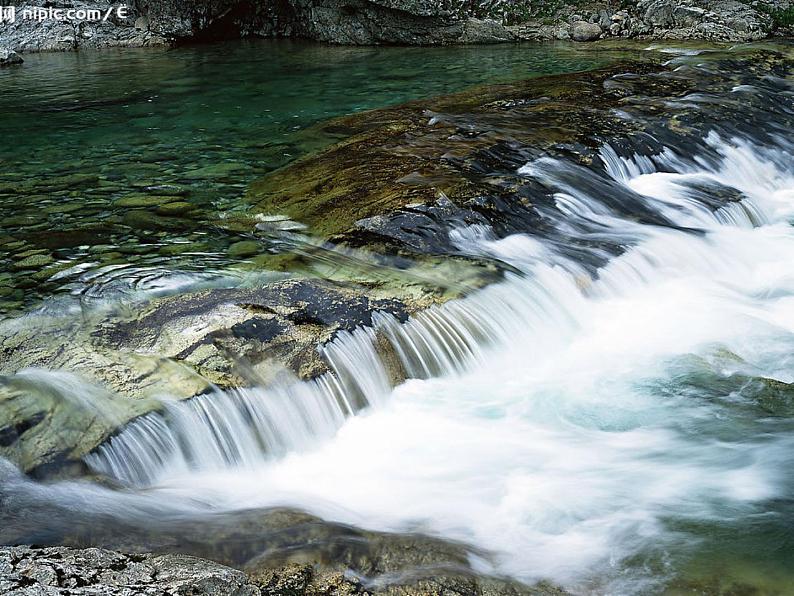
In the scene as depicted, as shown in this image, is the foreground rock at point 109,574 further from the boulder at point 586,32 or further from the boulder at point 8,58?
the boulder at point 586,32

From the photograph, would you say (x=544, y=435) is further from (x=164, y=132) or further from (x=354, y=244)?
(x=164, y=132)

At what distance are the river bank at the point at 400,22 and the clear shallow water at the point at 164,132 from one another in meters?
1.24

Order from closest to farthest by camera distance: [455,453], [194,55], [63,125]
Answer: [455,453] → [63,125] → [194,55]

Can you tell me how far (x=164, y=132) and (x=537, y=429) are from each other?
A: 7.90 m

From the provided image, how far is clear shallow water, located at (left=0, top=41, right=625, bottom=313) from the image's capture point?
635cm

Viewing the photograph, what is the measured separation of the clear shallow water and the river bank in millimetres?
1238

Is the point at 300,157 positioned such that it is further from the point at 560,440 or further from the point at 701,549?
the point at 701,549

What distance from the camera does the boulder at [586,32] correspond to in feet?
66.6

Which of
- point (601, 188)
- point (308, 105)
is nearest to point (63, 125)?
point (308, 105)

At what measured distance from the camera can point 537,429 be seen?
490cm

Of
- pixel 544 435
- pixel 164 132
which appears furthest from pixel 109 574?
pixel 164 132

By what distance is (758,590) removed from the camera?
326 cm

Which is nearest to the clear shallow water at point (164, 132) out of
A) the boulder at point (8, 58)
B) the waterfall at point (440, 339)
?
the boulder at point (8, 58)

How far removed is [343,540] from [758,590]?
5.79ft
